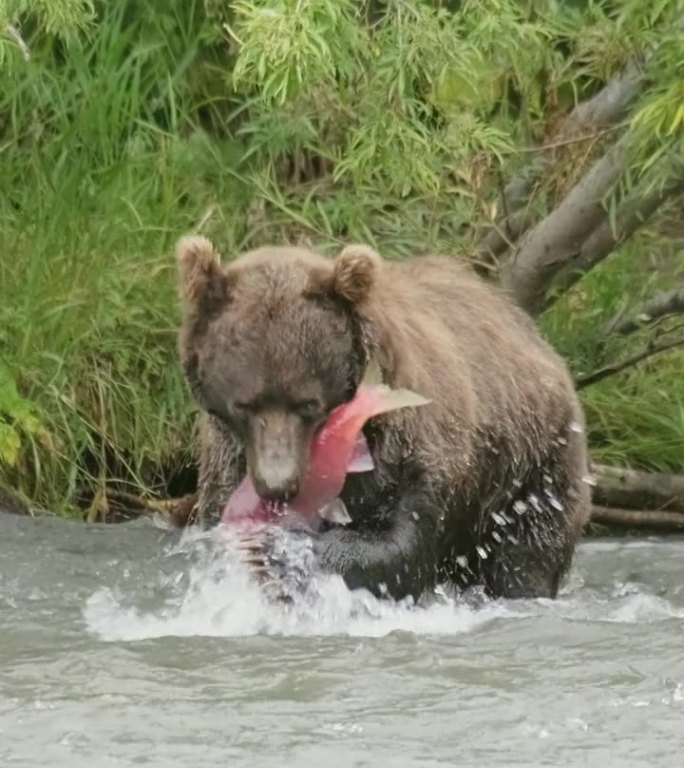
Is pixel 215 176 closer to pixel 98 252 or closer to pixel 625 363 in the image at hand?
pixel 98 252

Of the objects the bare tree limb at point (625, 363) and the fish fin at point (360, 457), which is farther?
the bare tree limb at point (625, 363)

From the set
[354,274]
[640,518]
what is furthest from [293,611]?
[640,518]

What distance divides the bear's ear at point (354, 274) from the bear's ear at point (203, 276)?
328 millimetres

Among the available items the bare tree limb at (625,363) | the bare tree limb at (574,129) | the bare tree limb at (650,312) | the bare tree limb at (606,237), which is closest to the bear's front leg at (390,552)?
the bare tree limb at (606,237)

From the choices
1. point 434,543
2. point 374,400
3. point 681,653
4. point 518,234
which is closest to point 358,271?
point 374,400

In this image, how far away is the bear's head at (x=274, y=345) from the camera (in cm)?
604

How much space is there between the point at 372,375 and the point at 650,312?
3.18 meters

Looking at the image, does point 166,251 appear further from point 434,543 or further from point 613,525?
point 434,543

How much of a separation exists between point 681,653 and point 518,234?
401 centimetres

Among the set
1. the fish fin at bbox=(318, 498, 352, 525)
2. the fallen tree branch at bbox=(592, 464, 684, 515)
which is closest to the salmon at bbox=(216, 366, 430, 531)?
the fish fin at bbox=(318, 498, 352, 525)

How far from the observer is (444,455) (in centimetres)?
644

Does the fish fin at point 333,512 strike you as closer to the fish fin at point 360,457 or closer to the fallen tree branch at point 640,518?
the fish fin at point 360,457

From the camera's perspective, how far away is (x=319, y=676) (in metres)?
5.41

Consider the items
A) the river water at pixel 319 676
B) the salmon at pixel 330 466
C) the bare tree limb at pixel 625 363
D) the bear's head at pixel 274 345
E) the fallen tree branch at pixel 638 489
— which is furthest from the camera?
the bare tree limb at pixel 625 363
